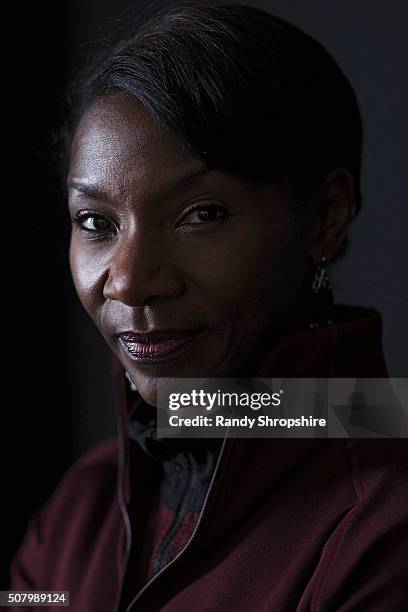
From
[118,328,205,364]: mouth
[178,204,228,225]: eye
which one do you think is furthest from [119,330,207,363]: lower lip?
[178,204,228,225]: eye

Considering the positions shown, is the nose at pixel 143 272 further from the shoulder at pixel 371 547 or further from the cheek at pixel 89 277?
the shoulder at pixel 371 547

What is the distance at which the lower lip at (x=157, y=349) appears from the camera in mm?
747

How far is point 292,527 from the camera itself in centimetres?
72

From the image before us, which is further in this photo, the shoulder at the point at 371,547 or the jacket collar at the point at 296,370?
the jacket collar at the point at 296,370

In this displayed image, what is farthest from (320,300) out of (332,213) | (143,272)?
(143,272)

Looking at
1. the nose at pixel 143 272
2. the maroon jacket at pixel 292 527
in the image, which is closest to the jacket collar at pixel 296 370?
the maroon jacket at pixel 292 527

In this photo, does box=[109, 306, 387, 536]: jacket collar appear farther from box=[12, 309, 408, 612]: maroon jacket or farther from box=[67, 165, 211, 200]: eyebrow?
box=[67, 165, 211, 200]: eyebrow

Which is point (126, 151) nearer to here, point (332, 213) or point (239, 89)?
point (239, 89)

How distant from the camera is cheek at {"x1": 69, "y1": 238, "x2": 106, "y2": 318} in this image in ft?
2.51

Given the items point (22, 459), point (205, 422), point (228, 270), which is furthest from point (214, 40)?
point (22, 459)

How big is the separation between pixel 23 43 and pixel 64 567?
29.8 inches

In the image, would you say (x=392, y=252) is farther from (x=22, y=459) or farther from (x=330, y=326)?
(x=22, y=459)

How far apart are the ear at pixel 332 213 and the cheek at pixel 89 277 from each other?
208mm

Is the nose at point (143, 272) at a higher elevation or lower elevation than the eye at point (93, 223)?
lower
